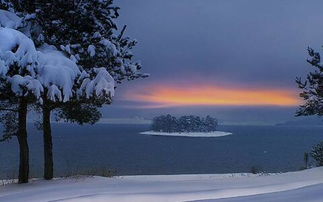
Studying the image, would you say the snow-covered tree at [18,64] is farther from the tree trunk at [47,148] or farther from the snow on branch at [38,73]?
the tree trunk at [47,148]

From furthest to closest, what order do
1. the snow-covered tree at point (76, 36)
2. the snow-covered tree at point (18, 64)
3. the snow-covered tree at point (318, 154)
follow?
1. the snow-covered tree at point (318, 154)
2. the snow-covered tree at point (76, 36)
3. the snow-covered tree at point (18, 64)

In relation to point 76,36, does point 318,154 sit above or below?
below

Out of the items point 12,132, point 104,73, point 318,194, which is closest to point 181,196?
point 318,194

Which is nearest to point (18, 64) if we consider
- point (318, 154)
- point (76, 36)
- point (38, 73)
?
point (38, 73)

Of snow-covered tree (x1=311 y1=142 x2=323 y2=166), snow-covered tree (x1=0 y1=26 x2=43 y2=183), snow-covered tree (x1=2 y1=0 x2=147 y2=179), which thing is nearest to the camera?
snow-covered tree (x1=0 y1=26 x2=43 y2=183)

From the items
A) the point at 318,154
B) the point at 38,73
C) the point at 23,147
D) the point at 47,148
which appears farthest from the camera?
the point at 318,154

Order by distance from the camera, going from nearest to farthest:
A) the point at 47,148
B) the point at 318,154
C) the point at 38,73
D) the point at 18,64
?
the point at 18,64, the point at 38,73, the point at 47,148, the point at 318,154

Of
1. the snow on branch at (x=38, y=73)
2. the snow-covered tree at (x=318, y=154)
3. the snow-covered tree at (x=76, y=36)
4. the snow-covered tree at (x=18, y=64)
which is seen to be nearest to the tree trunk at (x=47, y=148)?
the snow-covered tree at (x=76, y=36)

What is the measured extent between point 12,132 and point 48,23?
4.41 m

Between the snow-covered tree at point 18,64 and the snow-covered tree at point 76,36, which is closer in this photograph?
the snow-covered tree at point 18,64

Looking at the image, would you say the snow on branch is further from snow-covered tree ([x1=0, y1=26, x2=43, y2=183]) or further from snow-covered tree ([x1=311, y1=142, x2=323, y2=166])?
snow-covered tree ([x1=311, y1=142, x2=323, y2=166])

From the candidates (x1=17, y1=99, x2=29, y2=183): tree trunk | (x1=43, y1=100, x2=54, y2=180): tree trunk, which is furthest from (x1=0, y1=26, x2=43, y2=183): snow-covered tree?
(x1=43, y1=100, x2=54, y2=180): tree trunk

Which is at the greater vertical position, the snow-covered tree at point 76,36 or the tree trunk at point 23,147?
the snow-covered tree at point 76,36

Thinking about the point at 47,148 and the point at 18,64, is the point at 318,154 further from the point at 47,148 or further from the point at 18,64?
the point at 18,64
